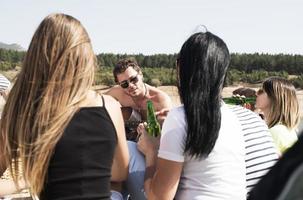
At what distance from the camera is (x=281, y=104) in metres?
3.81

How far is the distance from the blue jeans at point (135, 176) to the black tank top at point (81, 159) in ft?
2.45

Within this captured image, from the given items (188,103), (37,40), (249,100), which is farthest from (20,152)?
(249,100)

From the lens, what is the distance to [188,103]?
2.27 m

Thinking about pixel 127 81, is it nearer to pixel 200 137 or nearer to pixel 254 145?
pixel 254 145

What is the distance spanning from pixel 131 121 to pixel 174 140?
159cm

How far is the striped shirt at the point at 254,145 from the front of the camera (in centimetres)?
254

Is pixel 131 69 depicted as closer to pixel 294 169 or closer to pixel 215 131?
pixel 215 131

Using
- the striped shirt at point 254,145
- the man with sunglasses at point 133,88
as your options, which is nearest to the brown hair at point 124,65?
the man with sunglasses at point 133,88

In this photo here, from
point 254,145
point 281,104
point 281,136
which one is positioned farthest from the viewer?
point 281,104

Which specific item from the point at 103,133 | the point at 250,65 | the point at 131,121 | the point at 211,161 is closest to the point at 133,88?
the point at 131,121

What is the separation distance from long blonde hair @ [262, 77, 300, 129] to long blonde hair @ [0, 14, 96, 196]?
6.94ft

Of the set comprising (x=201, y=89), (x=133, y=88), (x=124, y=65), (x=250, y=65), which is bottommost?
(x=250, y=65)

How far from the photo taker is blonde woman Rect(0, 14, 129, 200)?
204cm

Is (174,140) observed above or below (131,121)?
above
